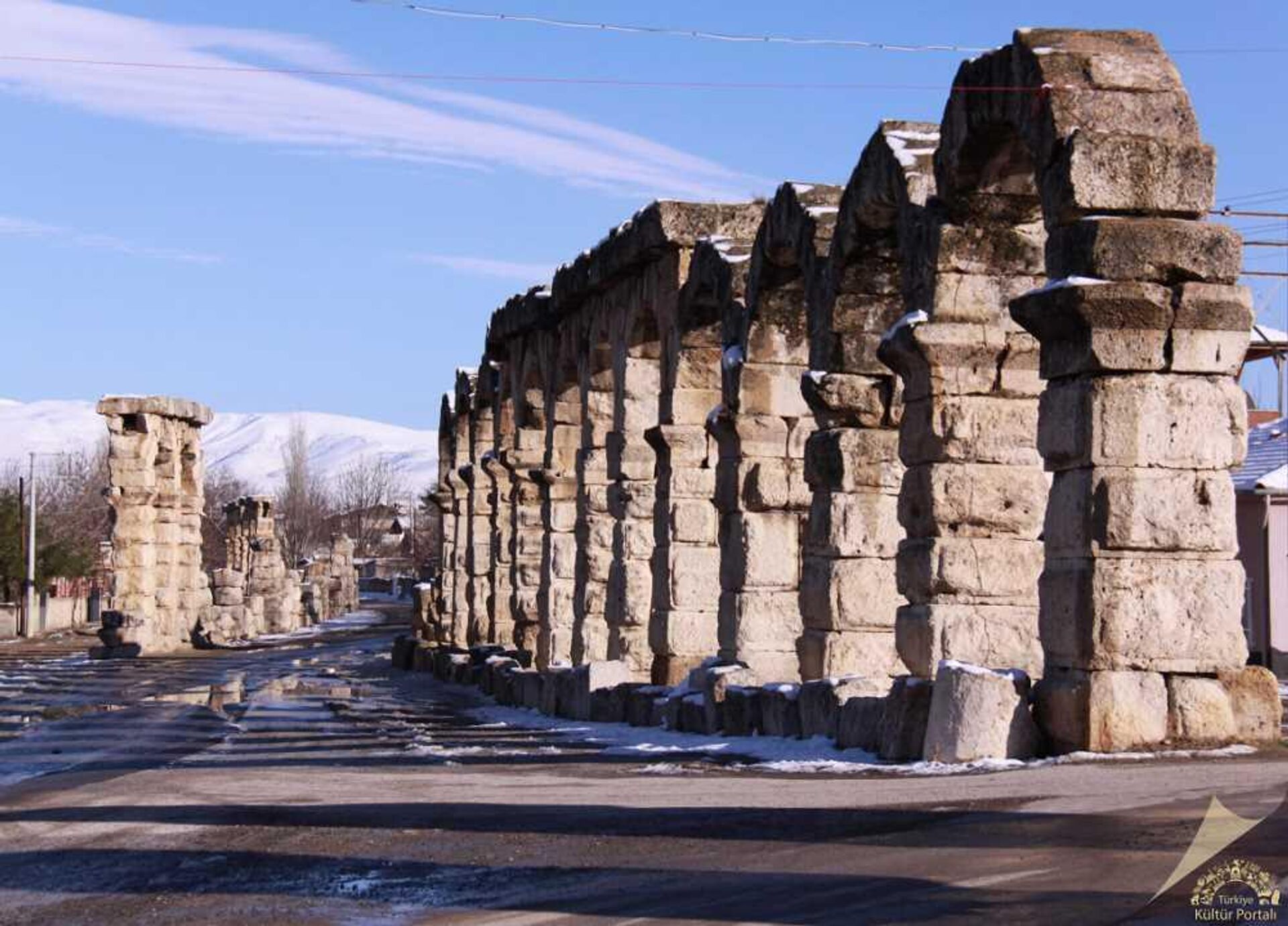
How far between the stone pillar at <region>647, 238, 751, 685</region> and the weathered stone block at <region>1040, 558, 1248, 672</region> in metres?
8.60

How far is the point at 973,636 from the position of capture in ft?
39.3

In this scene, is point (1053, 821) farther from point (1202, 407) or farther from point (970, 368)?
point (970, 368)

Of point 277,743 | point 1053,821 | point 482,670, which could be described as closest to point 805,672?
point 277,743

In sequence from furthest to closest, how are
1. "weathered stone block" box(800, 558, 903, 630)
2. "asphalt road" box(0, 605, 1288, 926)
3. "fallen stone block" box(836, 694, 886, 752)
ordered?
1. "weathered stone block" box(800, 558, 903, 630)
2. "fallen stone block" box(836, 694, 886, 752)
3. "asphalt road" box(0, 605, 1288, 926)

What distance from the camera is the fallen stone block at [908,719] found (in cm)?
1072

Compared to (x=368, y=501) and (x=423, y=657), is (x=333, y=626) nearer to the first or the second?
(x=423, y=657)

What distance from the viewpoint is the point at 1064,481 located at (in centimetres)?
1031

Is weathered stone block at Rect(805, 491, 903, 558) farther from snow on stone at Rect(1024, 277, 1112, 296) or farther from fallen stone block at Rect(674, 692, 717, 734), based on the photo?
snow on stone at Rect(1024, 277, 1112, 296)

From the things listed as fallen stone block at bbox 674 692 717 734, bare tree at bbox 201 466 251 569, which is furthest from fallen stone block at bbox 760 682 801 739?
bare tree at bbox 201 466 251 569

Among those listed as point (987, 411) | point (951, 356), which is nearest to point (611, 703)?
point (987, 411)

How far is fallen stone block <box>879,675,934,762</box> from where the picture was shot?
10.7 metres

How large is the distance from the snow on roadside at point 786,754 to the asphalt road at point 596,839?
0.17 metres

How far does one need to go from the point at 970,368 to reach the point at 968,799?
436cm

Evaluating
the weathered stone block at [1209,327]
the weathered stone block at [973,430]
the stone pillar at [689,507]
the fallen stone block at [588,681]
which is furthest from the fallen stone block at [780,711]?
the fallen stone block at [588,681]
